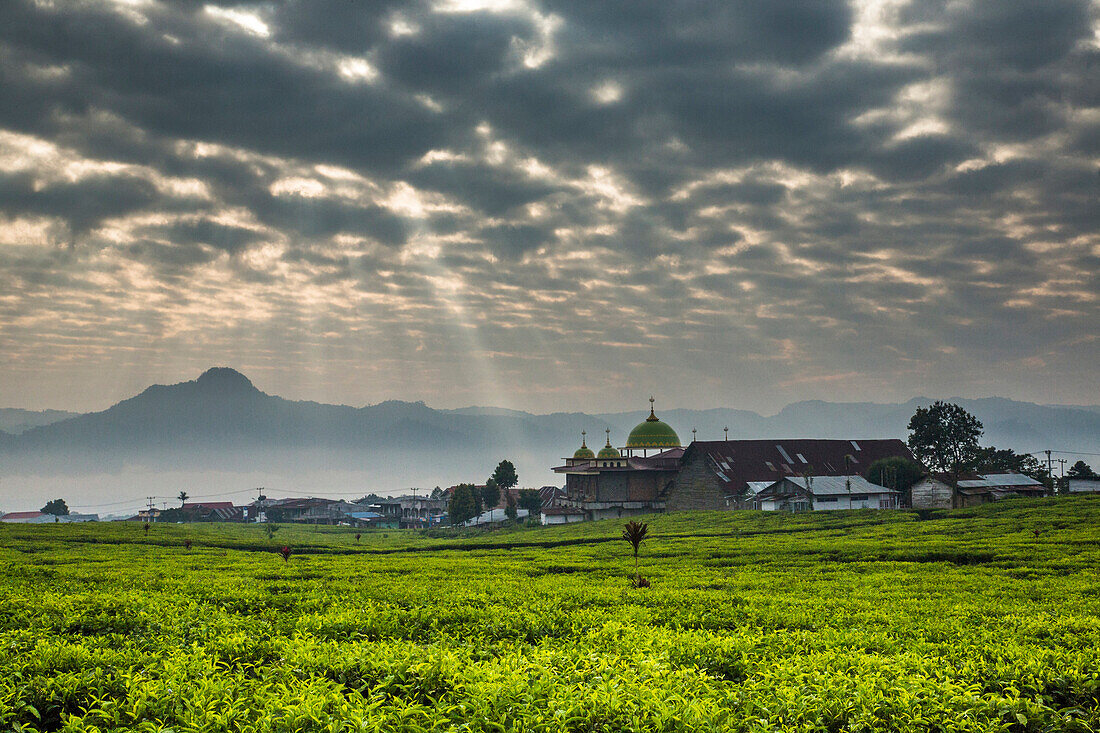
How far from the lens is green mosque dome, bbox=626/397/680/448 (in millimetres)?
113812

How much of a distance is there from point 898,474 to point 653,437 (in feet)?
115

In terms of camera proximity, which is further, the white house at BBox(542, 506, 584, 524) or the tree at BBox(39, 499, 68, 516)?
the tree at BBox(39, 499, 68, 516)

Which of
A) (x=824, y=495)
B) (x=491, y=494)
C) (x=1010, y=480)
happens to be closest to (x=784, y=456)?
(x=824, y=495)

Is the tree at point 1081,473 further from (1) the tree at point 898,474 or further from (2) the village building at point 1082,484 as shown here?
(1) the tree at point 898,474

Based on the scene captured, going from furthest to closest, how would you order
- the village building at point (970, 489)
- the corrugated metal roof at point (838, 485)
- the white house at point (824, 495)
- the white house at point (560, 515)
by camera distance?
1. the white house at point (560, 515)
2. the corrugated metal roof at point (838, 485)
3. the white house at point (824, 495)
4. the village building at point (970, 489)

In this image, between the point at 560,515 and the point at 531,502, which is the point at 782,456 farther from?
the point at 531,502

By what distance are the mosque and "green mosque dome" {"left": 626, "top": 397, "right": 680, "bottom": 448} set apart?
6.55ft

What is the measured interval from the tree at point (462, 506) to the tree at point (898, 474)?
54.0 m

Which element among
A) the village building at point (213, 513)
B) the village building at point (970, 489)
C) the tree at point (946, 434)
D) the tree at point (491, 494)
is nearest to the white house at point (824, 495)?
the village building at point (970, 489)

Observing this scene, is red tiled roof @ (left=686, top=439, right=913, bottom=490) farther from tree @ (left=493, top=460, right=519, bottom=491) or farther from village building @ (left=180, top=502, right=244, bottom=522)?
village building @ (left=180, top=502, right=244, bottom=522)

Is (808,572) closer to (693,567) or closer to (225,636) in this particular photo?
(693,567)

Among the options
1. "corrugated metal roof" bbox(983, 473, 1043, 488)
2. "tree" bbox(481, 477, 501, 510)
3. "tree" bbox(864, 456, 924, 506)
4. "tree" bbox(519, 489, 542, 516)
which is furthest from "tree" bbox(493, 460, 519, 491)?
"corrugated metal roof" bbox(983, 473, 1043, 488)

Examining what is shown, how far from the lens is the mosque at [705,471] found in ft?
315

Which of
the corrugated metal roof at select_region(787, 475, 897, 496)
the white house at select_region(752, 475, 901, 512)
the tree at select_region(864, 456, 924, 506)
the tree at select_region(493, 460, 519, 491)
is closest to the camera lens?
the white house at select_region(752, 475, 901, 512)
